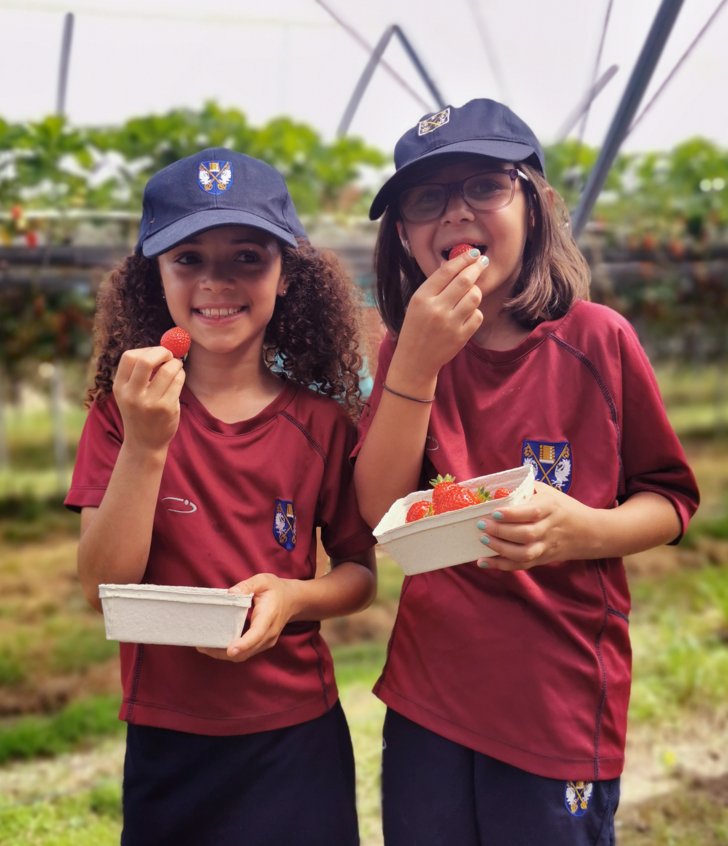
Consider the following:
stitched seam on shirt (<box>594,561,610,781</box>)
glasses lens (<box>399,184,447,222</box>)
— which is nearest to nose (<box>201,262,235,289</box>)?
glasses lens (<box>399,184,447,222</box>)

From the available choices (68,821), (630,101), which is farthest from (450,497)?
(68,821)

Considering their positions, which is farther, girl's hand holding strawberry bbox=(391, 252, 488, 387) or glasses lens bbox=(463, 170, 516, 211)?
glasses lens bbox=(463, 170, 516, 211)

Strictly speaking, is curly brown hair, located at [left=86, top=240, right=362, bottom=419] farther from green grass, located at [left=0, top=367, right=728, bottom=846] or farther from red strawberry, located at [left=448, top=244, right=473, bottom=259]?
green grass, located at [left=0, top=367, right=728, bottom=846]

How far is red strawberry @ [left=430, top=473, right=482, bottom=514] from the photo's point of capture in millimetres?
1540

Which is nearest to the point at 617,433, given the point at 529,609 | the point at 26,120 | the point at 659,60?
the point at 529,609

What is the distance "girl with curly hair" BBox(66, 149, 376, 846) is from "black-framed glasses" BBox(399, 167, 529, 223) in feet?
0.86

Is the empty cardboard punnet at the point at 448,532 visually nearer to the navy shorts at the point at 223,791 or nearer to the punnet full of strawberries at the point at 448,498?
the punnet full of strawberries at the point at 448,498

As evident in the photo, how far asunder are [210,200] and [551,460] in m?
0.75

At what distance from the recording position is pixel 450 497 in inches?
61.0

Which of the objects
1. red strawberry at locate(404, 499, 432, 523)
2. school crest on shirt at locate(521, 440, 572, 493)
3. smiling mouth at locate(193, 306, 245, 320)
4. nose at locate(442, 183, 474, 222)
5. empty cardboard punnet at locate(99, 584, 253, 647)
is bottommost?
empty cardboard punnet at locate(99, 584, 253, 647)

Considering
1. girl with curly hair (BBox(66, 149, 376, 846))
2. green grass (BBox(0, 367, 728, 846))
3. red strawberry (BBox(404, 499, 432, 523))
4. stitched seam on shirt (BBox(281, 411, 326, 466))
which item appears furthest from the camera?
green grass (BBox(0, 367, 728, 846))

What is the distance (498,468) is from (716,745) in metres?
2.72

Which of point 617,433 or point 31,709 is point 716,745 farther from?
point 31,709

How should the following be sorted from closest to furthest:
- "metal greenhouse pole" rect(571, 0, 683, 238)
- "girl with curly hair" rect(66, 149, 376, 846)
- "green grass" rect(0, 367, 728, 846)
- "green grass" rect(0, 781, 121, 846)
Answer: "girl with curly hair" rect(66, 149, 376, 846) → "metal greenhouse pole" rect(571, 0, 683, 238) → "green grass" rect(0, 781, 121, 846) → "green grass" rect(0, 367, 728, 846)
